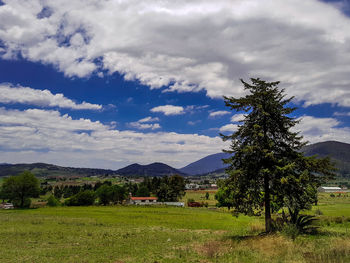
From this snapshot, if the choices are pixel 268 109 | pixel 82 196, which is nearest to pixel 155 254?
pixel 268 109

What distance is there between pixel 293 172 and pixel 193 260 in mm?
11564

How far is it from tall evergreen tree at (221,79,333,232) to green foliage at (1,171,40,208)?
93.0 m

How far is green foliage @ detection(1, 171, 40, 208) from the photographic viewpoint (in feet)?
308

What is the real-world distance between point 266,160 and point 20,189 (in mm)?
97204

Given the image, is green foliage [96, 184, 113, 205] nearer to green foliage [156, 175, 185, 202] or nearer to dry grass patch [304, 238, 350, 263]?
green foliage [156, 175, 185, 202]

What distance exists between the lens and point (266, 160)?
77.4 ft

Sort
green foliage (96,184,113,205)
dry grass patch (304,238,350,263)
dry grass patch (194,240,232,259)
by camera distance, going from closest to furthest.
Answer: dry grass patch (304,238,350,263) → dry grass patch (194,240,232,259) → green foliage (96,184,113,205)

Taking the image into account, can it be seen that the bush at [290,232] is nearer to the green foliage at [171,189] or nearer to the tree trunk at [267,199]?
the tree trunk at [267,199]

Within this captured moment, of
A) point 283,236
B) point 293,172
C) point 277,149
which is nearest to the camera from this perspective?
point 283,236

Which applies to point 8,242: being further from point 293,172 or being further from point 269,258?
point 293,172

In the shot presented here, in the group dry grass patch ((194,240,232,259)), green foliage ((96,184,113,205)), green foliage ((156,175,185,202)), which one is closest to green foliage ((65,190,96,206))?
green foliage ((96,184,113,205))

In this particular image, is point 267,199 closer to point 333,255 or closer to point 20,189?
point 333,255

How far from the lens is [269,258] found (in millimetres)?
16000

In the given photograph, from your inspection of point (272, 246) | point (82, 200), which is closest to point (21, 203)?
point (82, 200)
